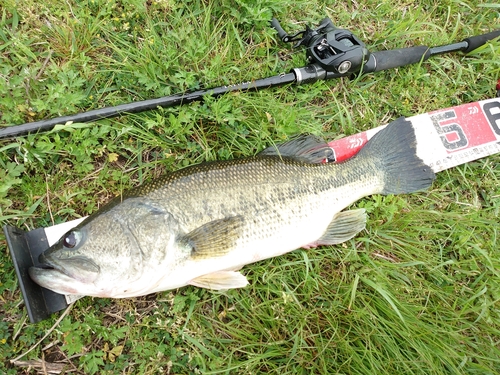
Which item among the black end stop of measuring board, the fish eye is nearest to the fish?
the fish eye

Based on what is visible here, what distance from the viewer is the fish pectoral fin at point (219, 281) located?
2773mm

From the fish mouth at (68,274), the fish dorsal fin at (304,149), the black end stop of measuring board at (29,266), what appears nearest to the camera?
the fish mouth at (68,274)

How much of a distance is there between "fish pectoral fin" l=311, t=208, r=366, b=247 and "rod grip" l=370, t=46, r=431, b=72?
1.41 metres

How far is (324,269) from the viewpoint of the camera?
3336mm

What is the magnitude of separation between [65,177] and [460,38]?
4.28 m

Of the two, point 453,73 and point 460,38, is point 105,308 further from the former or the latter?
point 460,38

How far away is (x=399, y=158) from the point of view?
3332 millimetres

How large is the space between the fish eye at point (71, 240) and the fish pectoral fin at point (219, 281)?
2.80ft

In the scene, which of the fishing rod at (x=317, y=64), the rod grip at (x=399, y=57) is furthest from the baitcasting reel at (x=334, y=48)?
the rod grip at (x=399, y=57)

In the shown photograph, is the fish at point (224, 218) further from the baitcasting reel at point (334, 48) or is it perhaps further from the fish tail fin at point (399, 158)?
the baitcasting reel at point (334, 48)

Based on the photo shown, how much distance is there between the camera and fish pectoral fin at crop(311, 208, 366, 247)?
3156mm

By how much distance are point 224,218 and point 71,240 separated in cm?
102

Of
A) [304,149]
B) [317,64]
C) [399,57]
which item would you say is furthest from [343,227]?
[399,57]

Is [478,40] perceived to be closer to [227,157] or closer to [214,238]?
[227,157]
